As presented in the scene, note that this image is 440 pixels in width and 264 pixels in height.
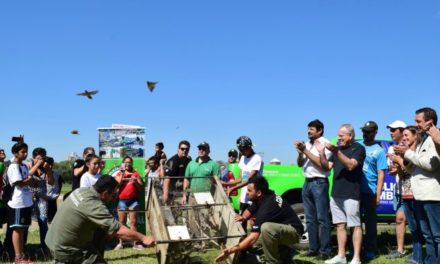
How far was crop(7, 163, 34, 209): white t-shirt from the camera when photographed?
6738 mm

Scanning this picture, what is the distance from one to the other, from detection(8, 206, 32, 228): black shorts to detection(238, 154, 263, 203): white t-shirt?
3268 mm

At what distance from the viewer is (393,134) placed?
21.5 feet

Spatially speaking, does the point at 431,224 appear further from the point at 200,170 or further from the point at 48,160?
the point at 48,160

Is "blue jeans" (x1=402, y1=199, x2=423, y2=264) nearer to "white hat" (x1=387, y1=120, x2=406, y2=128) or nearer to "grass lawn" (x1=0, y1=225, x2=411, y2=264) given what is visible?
"grass lawn" (x1=0, y1=225, x2=411, y2=264)

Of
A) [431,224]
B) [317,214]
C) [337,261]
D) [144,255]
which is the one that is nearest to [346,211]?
[317,214]

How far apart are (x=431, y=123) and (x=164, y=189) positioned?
375cm

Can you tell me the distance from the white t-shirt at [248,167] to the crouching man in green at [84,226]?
2.70 metres

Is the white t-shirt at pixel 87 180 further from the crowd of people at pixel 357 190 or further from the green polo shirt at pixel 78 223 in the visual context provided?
the crowd of people at pixel 357 190

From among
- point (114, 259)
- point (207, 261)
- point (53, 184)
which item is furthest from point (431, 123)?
point (53, 184)

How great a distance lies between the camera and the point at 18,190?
6.84 meters

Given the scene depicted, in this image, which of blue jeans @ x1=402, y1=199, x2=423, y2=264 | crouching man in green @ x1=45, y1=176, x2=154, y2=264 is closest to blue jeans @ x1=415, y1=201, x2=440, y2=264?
blue jeans @ x1=402, y1=199, x2=423, y2=264

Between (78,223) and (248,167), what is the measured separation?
123 inches

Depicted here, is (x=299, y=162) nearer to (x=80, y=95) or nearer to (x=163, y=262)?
(x=163, y=262)

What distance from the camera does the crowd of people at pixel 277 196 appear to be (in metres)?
4.62
